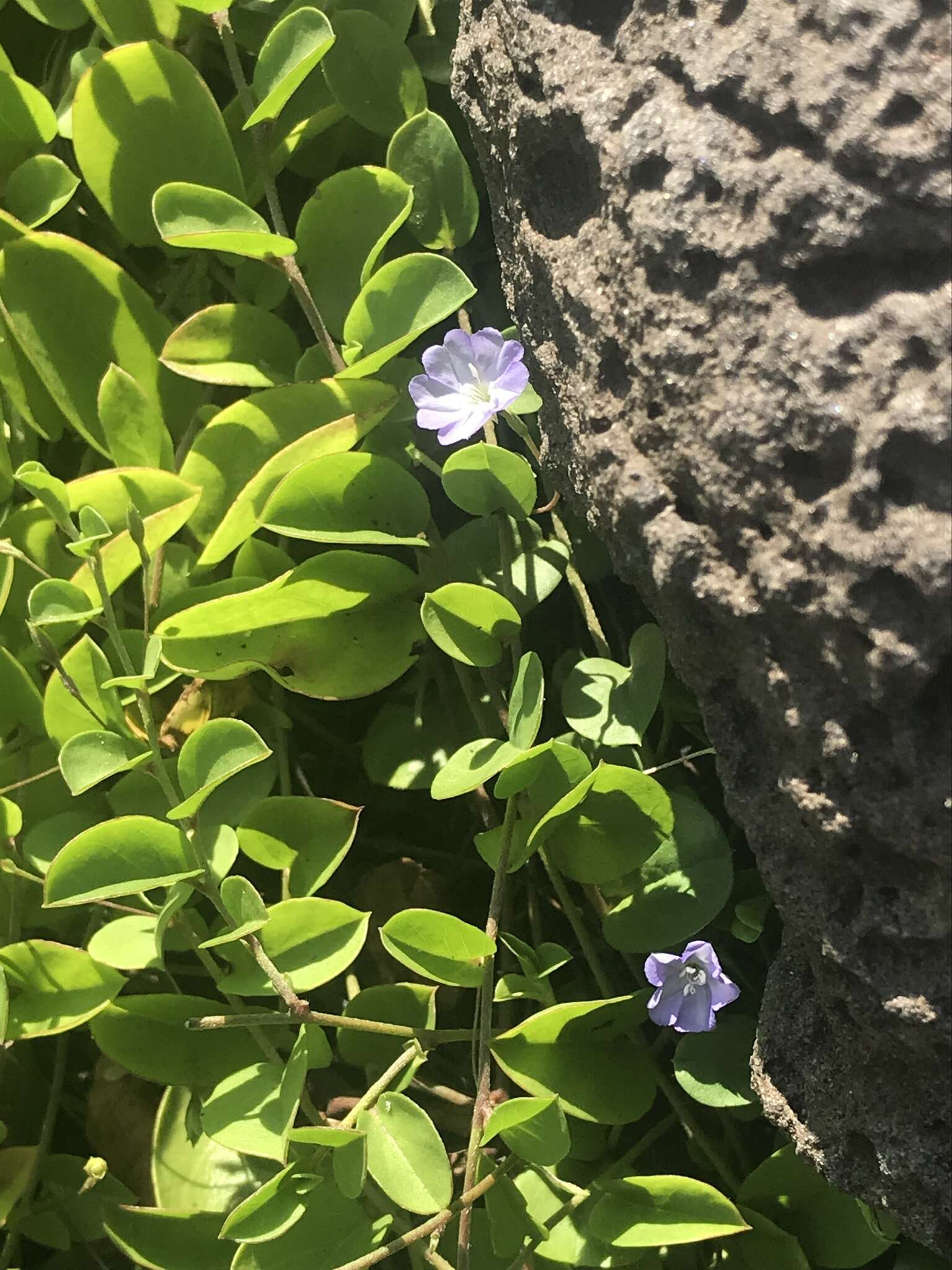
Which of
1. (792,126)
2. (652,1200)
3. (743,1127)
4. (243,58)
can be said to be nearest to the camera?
(792,126)

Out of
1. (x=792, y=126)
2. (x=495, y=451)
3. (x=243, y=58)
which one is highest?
(x=243, y=58)

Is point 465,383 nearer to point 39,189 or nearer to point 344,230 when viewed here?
point 344,230

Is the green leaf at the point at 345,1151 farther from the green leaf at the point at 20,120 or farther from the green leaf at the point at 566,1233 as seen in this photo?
the green leaf at the point at 20,120

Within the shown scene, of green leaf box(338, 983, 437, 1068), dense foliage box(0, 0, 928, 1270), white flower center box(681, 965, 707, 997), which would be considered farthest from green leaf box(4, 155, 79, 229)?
white flower center box(681, 965, 707, 997)

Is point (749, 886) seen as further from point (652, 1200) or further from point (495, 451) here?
point (495, 451)

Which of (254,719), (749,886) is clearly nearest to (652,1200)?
(749,886)

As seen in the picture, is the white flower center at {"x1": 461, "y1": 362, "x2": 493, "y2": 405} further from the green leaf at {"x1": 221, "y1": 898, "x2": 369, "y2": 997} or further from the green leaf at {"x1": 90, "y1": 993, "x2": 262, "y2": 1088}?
the green leaf at {"x1": 90, "y1": 993, "x2": 262, "y2": 1088}

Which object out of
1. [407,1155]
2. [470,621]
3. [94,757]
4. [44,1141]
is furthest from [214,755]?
[44,1141]
